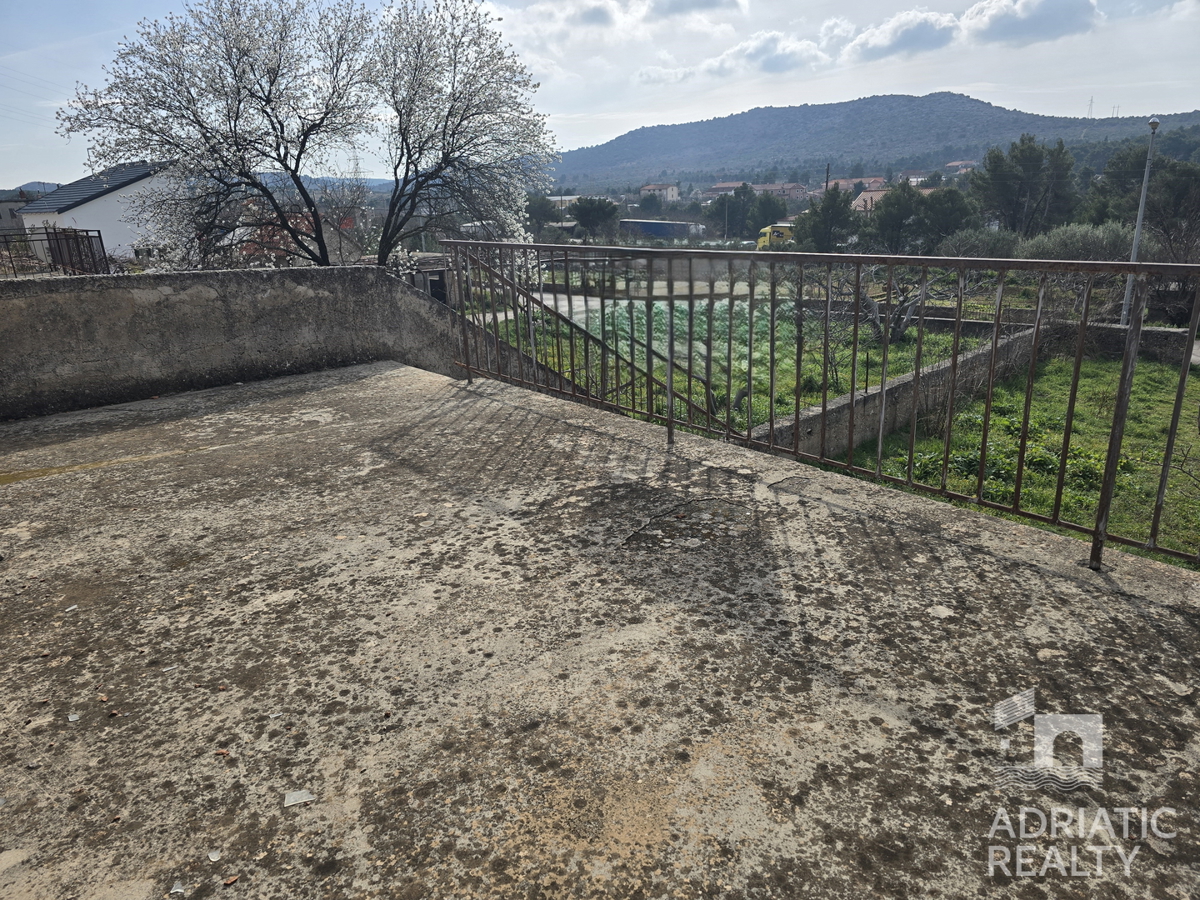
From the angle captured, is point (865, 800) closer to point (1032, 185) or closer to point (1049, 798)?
point (1049, 798)

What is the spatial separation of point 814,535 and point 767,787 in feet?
4.71

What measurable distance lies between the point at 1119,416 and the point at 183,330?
20.4 feet

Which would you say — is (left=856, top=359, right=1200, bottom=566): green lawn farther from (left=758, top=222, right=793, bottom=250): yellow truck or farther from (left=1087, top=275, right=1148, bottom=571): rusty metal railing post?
(left=758, top=222, right=793, bottom=250): yellow truck

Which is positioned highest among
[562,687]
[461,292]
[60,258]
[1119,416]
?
[60,258]

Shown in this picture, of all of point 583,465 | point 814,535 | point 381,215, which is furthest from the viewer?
point 381,215

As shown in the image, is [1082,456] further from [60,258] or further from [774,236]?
[774,236]

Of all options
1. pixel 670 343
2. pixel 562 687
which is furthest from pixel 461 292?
pixel 562 687

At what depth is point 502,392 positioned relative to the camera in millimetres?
5641

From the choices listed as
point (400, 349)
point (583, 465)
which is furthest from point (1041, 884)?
point (400, 349)

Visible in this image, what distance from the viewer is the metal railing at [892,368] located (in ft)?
9.41

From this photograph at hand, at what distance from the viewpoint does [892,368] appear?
15953 mm

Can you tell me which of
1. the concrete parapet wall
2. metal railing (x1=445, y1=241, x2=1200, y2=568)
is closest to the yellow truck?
metal railing (x1=445, y1=241, x2=1200, y2=568)

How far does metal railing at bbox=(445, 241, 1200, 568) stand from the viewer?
2867 mm

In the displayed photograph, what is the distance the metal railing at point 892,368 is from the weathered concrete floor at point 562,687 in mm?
642
